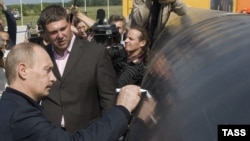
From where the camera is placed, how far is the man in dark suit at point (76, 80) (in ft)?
12.4

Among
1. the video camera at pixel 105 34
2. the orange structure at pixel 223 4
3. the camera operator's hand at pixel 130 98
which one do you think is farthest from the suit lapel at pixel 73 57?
the orange structure at pixel 223 4

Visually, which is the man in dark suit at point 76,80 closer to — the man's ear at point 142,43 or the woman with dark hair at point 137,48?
the woman with dark hair at point 137,48

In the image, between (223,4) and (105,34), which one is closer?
(223,4)

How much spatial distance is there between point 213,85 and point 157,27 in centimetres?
250

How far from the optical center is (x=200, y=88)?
1907 millimetres

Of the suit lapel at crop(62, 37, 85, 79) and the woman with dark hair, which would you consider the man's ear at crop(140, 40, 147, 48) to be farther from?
the suit lapel at crop(62, 37, 85, 79)

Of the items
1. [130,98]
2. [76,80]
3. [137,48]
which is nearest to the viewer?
[130,98]

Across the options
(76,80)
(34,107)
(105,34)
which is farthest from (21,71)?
(105,34)

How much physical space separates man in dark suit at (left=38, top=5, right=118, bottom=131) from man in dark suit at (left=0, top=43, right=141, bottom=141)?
1.15 m

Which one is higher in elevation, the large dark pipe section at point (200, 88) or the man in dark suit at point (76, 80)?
the large dark pipe section at point (200, 88)

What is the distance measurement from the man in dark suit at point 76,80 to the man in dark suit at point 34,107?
1.15 meters

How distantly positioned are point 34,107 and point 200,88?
0.87 metres

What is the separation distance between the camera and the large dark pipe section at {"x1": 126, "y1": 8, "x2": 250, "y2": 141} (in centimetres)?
166

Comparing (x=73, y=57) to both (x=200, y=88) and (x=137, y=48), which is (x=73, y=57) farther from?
(x=200, y=88)
